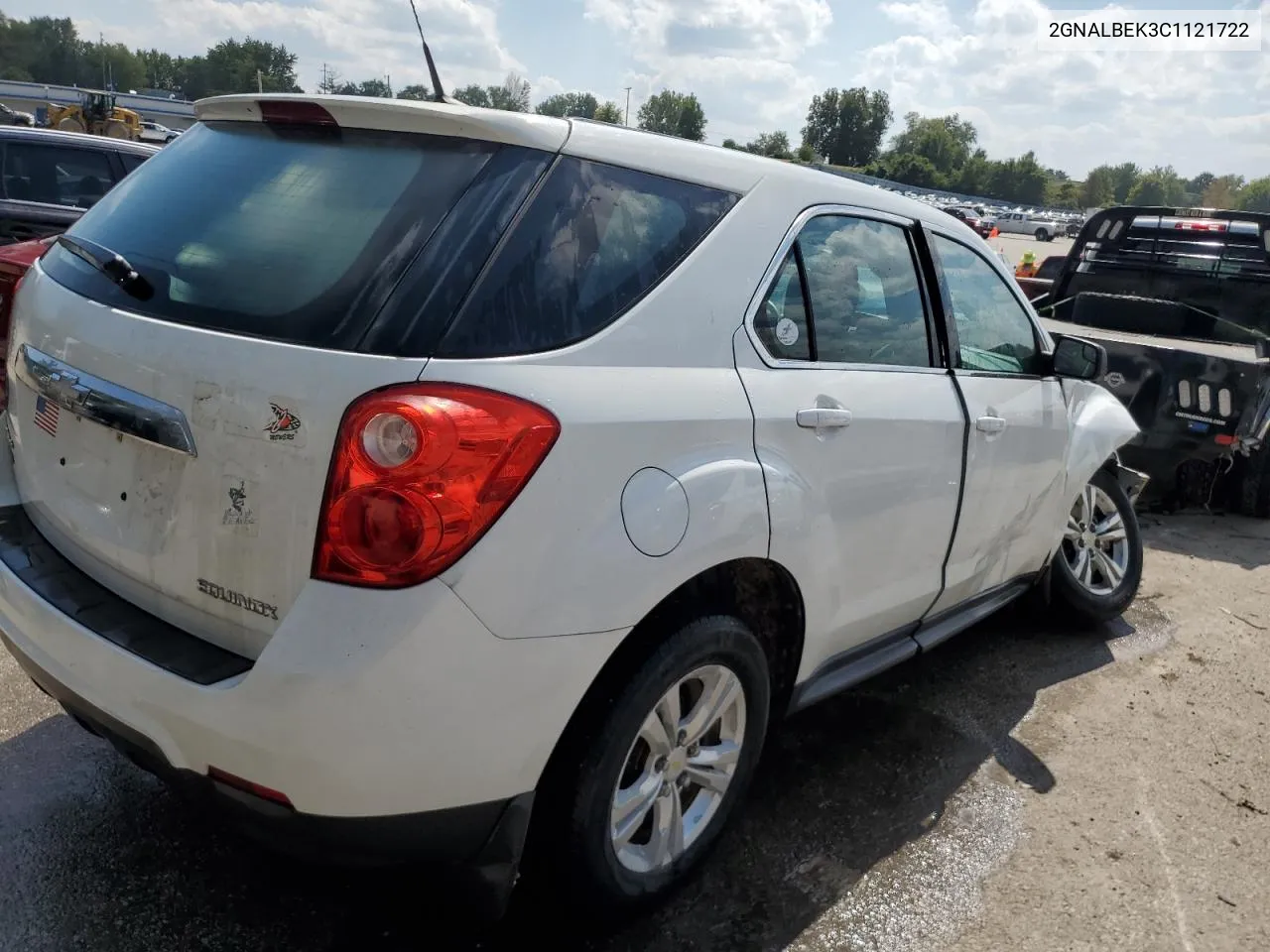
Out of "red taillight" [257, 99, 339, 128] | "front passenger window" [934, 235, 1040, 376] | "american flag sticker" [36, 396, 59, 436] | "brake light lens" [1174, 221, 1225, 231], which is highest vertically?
"red taillight" [257, 99, 339, 128]

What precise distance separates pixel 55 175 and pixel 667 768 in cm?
759

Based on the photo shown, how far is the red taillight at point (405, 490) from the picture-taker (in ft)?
5.92

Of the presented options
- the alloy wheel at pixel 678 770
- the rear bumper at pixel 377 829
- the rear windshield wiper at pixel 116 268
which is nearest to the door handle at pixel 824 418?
the alloy wheel at pixel 678 770

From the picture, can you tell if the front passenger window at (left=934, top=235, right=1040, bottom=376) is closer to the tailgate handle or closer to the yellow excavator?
the tailgate handle

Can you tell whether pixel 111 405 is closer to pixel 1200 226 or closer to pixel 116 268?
pixel 116 268

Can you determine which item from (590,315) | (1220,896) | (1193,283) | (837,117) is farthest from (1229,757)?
(837,117)

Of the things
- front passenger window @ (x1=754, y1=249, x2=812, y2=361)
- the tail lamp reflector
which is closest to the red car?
the tail lamp reflector

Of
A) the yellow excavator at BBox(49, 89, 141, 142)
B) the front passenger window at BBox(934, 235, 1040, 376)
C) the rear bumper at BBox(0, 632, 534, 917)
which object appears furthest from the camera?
the yellow excavator at BBox(49, 89, 141, 142)

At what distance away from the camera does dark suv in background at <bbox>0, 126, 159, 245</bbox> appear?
291 inches

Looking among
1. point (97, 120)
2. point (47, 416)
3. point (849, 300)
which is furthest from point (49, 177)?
point (97, 120)

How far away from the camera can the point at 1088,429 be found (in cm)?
416

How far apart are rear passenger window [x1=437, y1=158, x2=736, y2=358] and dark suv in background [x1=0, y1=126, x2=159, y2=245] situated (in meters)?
6.63

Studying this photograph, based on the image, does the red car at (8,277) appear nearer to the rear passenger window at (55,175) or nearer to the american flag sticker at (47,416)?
the american flag sticker at (47,416)

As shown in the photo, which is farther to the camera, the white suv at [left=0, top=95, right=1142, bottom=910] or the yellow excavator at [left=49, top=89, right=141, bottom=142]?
the yellow excavator at [left=49, top=89, right=141, bottom=142]
